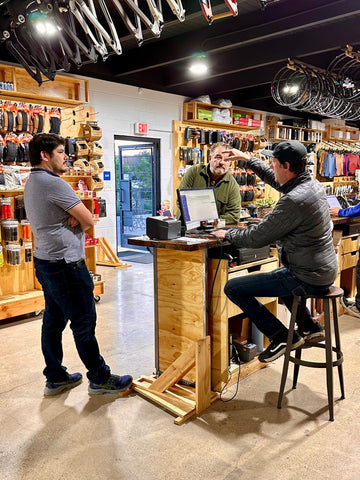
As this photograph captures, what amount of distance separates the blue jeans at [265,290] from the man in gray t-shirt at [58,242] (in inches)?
38.6

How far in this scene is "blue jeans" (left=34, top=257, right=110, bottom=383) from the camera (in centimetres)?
275

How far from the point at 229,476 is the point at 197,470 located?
0.55 ft

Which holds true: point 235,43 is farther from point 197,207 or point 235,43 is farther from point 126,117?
point 197,207

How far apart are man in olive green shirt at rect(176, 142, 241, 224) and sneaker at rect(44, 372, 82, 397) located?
6.28 ft

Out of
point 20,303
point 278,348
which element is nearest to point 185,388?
point 278,348

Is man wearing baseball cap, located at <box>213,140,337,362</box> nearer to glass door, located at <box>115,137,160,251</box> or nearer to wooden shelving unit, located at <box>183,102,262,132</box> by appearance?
glass door, located at <box>115,137,160,251</box>

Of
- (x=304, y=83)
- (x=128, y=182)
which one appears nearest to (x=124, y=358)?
(x=304, y=83)

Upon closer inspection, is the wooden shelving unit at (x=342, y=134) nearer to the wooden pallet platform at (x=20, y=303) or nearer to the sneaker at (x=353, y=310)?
the sneaker at (x=353, y=310)

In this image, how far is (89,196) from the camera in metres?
5.43

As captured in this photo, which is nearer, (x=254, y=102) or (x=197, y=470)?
(x=197, y=470)

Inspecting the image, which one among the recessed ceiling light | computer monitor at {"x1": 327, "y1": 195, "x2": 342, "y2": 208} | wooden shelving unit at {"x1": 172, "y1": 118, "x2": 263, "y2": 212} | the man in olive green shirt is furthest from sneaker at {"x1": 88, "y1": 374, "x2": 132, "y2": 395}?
wooden shelving unit at {"x1": 172, "y1": 118, "x2": 263, "y2": 212}

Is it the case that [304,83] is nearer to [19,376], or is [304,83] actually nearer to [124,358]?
[124,358]

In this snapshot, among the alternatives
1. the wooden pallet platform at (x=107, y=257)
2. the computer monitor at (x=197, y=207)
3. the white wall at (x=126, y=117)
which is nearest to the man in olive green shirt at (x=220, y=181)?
the computer monitor at (x=197, y=207)

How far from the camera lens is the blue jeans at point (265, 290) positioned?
2.76 metres
